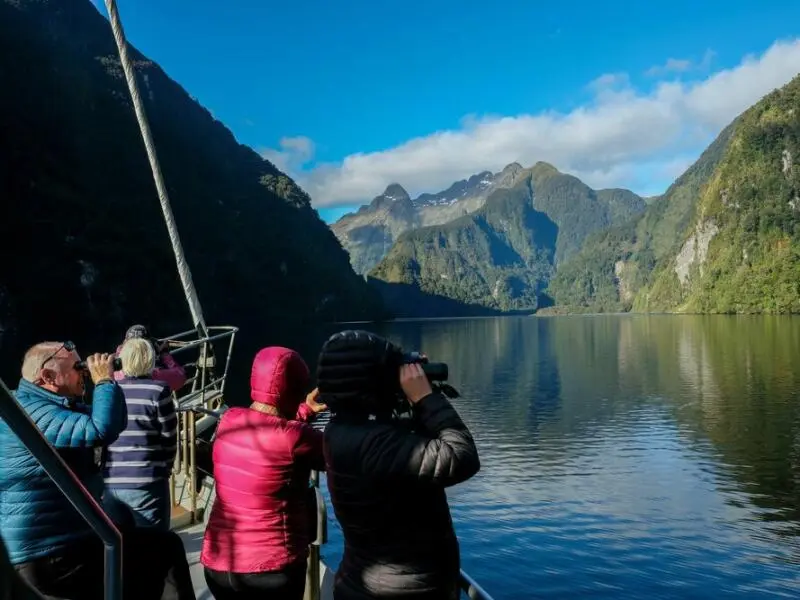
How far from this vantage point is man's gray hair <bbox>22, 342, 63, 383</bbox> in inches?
119

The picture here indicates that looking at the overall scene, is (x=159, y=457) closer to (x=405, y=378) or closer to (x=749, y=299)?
(x=405, y=378)

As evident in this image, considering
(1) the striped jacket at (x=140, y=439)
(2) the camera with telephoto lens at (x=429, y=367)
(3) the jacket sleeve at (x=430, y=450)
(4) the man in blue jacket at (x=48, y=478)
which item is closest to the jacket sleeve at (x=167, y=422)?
(1) the striped jacket at (x=140, y=439)

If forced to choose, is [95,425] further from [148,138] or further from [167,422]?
[148,138]

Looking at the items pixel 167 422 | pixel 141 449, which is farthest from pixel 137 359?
pixel 141 449

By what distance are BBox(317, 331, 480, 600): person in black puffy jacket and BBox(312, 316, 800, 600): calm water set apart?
10054mm

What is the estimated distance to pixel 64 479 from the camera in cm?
135

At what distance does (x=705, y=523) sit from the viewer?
1484 cm

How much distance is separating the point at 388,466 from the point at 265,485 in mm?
1033

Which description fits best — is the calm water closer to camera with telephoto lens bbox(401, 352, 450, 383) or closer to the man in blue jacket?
the man in blue jacket

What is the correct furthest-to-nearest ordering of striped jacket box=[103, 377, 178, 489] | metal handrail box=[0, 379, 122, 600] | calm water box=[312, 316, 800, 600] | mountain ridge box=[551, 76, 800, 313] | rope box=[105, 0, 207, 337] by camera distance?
mountain ridge box=[551, 76, 800, 313]
calm water box=[312, 316, 800, 600]
rope box=[105, 0, 207, 337]
striped jacket box=[103, 377, 178, 489]
metal handrail box=[0, 379, 122, 600]

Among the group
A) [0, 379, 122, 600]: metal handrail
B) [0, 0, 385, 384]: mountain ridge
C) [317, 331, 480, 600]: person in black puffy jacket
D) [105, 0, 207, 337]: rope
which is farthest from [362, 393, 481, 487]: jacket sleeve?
[0, 0, 385, 384]: mountain ridge

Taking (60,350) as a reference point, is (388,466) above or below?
below

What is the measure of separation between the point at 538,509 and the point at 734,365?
35236 mm

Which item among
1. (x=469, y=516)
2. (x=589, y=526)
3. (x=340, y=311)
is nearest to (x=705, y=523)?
(x=589, y=526)
